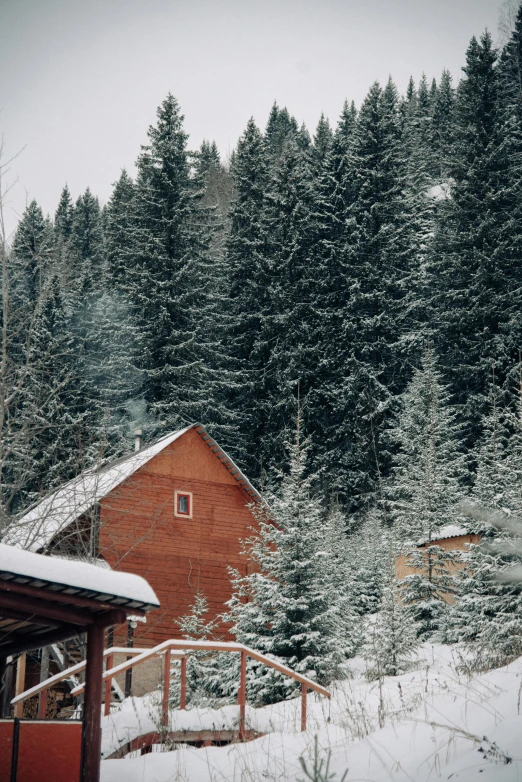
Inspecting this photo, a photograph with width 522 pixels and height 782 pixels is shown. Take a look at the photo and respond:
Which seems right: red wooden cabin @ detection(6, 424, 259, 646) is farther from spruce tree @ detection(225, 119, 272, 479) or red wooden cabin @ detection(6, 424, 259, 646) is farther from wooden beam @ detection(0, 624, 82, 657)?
wooden beam @ detection(0, 624, 82, 657)

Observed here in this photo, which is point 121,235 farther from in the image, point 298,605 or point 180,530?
point 298,605

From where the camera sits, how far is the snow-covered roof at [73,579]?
20.9 ft

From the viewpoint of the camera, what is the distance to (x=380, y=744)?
7.16 m

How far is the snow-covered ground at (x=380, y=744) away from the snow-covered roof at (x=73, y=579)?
178 centimetres

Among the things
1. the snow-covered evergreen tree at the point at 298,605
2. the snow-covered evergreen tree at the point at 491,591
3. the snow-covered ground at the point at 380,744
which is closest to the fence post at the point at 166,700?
the snow-covered ground at the point at 380,744

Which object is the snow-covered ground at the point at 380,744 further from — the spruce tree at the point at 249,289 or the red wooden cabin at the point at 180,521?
the spruce tree at the point at 249,289

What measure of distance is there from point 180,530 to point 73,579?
20.8 m

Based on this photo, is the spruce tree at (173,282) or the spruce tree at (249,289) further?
the spruce tree at (249,289)

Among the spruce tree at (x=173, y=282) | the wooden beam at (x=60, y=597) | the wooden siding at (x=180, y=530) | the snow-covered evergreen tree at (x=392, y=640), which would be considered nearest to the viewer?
the wooden beam at (x=60, y=597)

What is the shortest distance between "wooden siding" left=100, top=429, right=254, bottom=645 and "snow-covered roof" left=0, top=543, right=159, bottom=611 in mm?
17944

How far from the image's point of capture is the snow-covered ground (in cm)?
580

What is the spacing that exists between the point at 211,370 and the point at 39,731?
111 feet

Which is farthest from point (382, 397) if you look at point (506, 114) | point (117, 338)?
point (506, 114)

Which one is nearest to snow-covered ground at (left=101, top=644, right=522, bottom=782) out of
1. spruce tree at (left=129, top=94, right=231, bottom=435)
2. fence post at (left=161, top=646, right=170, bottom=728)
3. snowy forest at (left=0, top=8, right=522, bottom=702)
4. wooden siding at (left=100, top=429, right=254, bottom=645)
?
fence post at (left=161, top=646, right=170, bottom=728)
